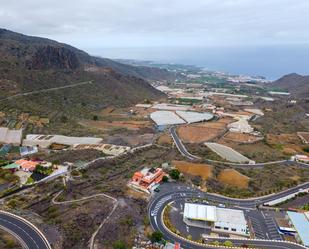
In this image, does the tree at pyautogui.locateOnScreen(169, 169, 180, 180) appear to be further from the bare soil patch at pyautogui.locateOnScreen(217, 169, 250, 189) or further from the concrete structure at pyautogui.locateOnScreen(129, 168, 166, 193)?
the bare soil patch at pyautogui.locateOnScreen(217, 169, 250, 189)

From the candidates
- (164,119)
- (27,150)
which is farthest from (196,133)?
(27,150)

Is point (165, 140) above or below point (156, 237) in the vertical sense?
below

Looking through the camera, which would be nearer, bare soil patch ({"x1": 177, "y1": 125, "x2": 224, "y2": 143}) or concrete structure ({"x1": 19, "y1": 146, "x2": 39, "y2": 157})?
concrete structure ({"x1": 19, "y1": 146, "x2": 39, "y2": 157})

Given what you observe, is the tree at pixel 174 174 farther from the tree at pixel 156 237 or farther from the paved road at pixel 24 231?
the paved road at pixel 24 231

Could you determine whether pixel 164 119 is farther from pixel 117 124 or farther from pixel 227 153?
pixel 227 153

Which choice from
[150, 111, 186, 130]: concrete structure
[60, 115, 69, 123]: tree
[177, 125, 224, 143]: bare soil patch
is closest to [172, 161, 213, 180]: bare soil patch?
[177, 125, 224, 143]: bare soil patch

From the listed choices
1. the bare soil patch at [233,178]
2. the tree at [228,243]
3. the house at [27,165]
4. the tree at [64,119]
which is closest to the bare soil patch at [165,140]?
the bare soil patch at [233,178]

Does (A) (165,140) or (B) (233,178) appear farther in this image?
(A) (165,140)
